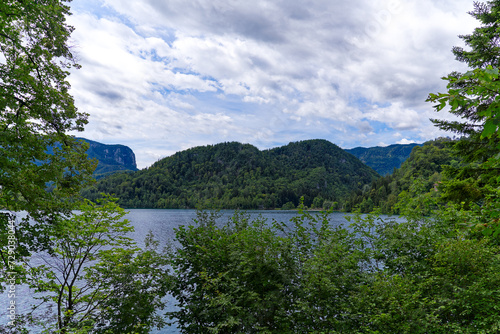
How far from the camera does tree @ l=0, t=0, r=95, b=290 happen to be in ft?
19.5

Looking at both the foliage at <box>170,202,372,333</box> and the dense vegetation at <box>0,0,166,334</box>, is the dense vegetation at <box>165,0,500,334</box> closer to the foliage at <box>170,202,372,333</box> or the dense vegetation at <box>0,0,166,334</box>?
the foliage at <box>170,202,372,333</box>

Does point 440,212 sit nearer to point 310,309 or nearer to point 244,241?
point 310,309

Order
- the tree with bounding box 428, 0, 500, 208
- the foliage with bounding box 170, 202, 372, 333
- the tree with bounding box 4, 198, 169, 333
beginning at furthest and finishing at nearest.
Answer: the tree with bounding box 428, 0, 500, 208 → the tree with bounding box 4, 198, 169, 333 → the foliage with bounding box 170, 202, 372, 333

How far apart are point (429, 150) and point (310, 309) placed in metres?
116

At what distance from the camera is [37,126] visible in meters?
7.10

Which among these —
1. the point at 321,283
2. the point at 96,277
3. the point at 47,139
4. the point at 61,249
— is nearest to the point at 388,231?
the point at 321,283

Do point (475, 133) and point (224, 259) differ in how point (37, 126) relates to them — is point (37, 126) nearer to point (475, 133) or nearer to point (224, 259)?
point (224, 259)

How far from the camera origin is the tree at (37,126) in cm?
595

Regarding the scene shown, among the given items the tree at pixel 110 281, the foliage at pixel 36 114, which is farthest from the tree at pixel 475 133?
the foliage at pixel 36 114

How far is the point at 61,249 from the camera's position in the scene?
696 centimetres

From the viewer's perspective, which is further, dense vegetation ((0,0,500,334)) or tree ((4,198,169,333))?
tree ((4,198,169,333))

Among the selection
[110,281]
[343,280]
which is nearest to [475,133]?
[343,280]

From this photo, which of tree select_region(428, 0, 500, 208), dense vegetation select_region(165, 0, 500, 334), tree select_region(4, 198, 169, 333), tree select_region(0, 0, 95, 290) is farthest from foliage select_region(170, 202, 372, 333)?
tree select_region(428, 0, 500, 208)

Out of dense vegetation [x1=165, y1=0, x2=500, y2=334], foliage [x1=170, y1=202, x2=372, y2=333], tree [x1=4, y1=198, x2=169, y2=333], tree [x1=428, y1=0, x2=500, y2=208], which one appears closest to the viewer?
dense vegetation [x1=165, y1=0, x2=500, y2=334]
